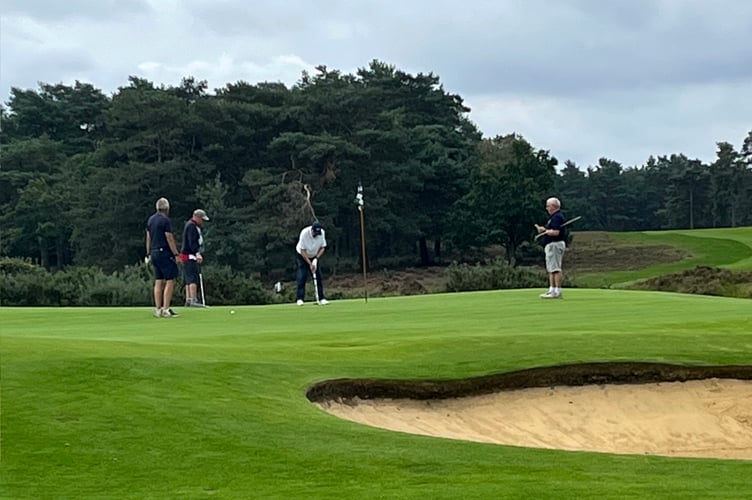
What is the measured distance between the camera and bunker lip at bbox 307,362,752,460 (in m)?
10.2

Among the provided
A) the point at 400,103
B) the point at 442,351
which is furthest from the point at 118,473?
the point at 400,103

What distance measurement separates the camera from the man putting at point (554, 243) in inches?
748

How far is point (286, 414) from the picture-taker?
8.26 meters

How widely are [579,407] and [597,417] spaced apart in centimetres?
23

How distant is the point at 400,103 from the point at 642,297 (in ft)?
238

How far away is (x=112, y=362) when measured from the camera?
30.7 feet

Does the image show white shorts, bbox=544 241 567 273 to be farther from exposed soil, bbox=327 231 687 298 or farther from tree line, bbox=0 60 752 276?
tree line, bbox=0 60 752 276

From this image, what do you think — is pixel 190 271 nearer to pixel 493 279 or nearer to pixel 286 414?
pixel 286 414

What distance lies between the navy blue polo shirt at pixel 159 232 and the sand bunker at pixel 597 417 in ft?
27.1

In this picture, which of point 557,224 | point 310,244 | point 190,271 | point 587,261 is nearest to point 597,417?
point 557,224

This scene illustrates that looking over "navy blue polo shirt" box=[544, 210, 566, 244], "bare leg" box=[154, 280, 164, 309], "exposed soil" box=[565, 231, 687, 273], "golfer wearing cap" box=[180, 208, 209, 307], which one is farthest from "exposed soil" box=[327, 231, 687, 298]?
"bare leg" box=[154, 280, 164, 309]

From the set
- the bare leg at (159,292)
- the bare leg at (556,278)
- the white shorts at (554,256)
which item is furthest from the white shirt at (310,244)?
the bare leg at (556,278)

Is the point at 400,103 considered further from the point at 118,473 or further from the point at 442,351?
the point at 118,473

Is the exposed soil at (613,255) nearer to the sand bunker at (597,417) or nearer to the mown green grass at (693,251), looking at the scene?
the mown green grass at (693,251)
